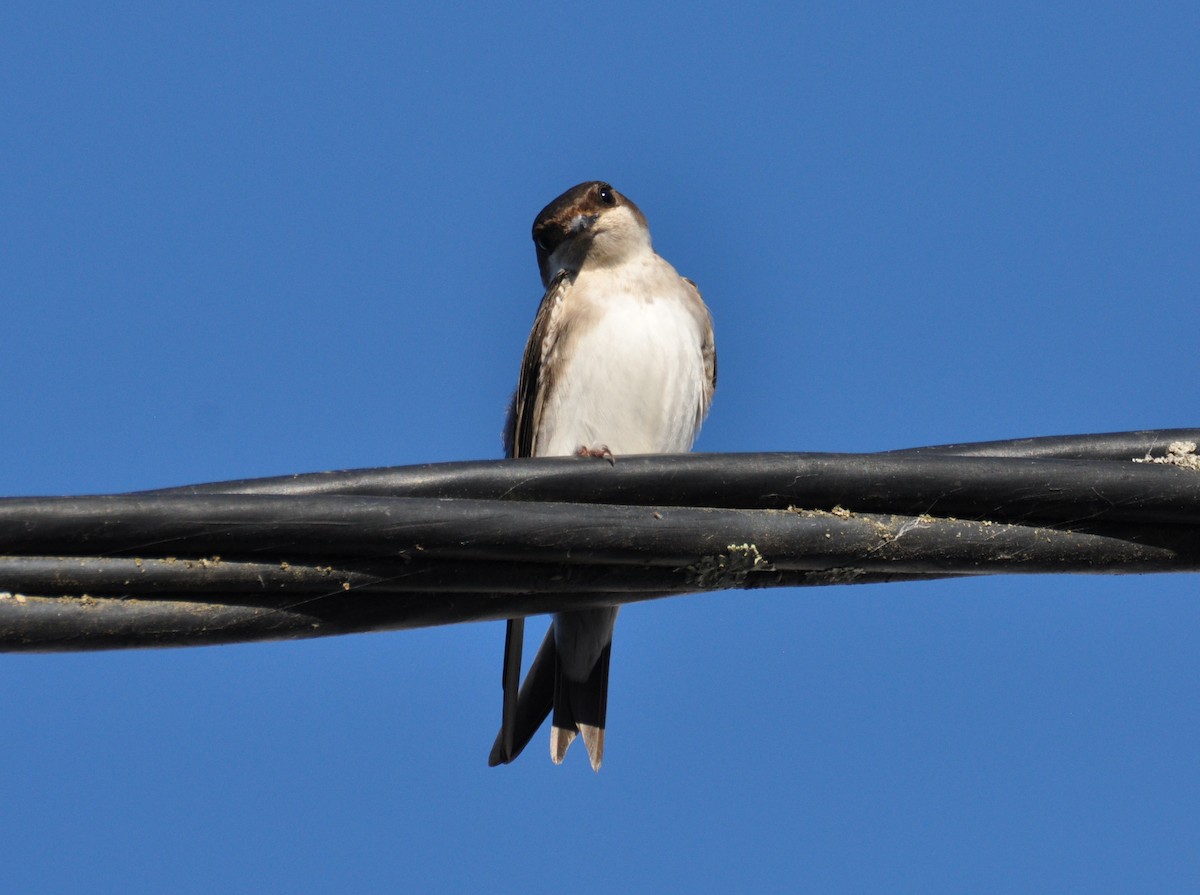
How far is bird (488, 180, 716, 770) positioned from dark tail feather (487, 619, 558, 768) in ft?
0.91

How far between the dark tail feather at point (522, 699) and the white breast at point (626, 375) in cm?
108

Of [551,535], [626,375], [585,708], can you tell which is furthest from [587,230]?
[551,535]

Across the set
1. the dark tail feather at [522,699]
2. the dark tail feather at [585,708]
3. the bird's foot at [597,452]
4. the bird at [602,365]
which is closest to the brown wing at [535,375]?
the bird at [602,365]

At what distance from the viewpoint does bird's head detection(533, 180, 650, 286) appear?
6.21 meters

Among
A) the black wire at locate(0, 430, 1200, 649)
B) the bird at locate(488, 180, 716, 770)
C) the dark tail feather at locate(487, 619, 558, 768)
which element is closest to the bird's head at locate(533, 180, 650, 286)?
the bird at locate(488, 180, 716, 770)

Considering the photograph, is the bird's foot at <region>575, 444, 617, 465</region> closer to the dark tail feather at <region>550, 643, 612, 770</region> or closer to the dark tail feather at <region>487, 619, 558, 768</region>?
the dark tail feather at <region>487, 619, 558, 768</region>

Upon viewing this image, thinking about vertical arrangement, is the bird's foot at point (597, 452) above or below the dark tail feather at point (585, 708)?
above

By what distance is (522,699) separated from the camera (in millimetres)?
4746

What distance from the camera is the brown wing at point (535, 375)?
19.6 feet

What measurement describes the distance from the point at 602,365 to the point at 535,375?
0.36 metres

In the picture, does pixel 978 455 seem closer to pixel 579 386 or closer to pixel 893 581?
pixel 893 581

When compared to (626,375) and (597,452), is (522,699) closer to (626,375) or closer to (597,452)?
(597,452)

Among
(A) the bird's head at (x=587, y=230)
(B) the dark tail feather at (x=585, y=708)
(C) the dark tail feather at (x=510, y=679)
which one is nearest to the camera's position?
(C) the dark tail feather at (x=510, y=679)

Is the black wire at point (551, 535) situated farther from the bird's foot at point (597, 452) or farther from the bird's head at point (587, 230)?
the bird's head at point (587, 230)
